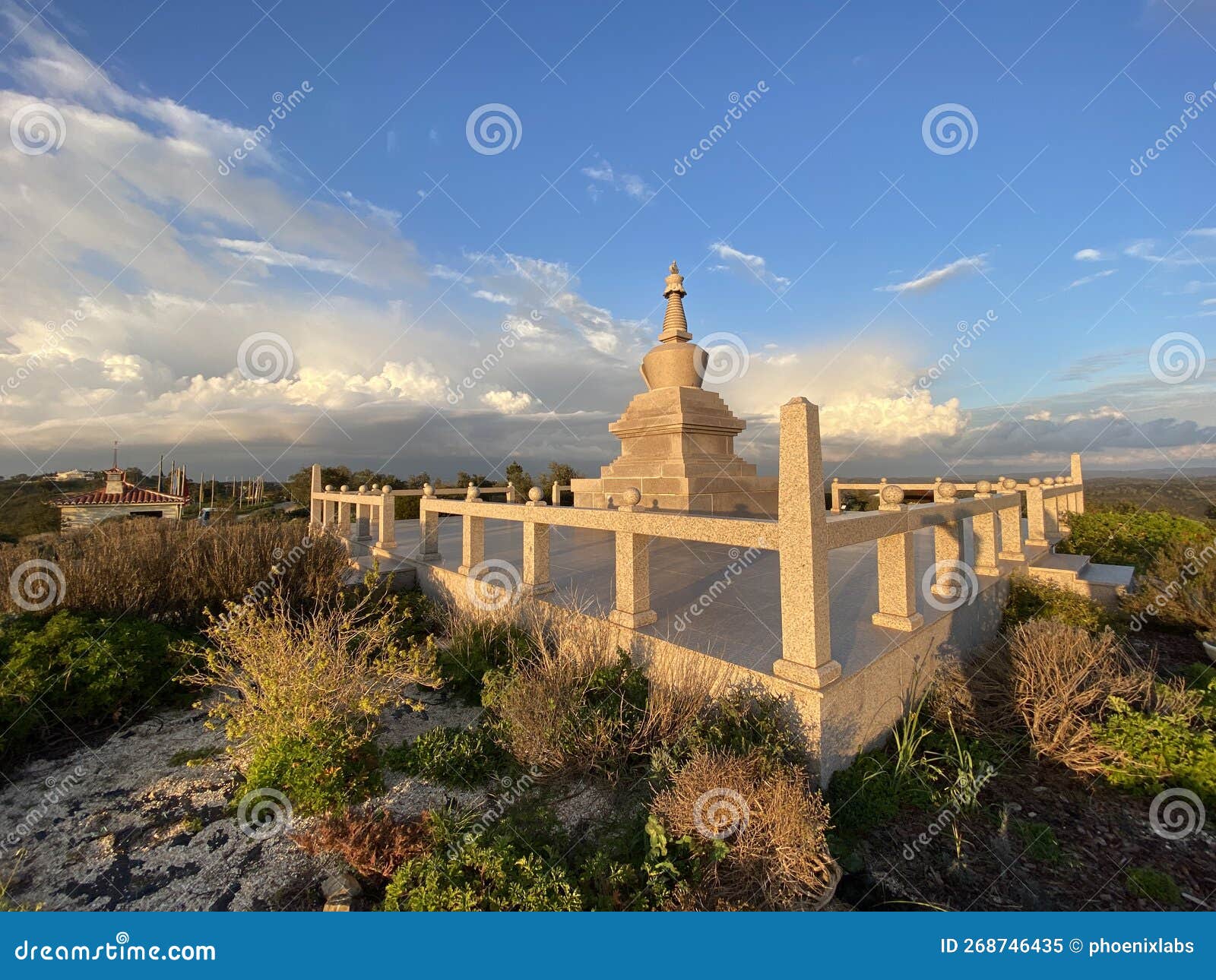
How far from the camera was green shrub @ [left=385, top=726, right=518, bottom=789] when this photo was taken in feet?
13.1

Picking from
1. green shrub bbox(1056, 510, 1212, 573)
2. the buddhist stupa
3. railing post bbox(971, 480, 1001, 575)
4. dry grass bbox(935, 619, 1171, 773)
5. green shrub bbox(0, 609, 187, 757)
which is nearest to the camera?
dry grass bbox(935, 619, 1171, 773)

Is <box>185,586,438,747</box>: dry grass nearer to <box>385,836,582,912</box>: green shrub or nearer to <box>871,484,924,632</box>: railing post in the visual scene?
<box>385,836,582,912</box>: green shrub

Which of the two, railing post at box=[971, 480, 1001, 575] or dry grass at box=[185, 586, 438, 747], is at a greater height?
railing post at box=[971, 480, 1001, 575]

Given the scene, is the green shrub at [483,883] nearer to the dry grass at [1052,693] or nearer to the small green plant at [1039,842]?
the small green plant at [1039,842]

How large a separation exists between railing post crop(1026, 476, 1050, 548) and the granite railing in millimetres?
1568

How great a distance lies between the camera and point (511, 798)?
369 cm

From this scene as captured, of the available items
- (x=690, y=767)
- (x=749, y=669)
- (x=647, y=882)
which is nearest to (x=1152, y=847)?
(x=749, y=669)

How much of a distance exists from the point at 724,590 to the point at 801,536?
316 centimetres

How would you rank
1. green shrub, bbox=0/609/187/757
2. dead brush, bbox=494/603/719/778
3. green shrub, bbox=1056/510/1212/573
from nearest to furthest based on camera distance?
dead brush, bbox=494/603/719/778
green shrub, bbox=0/609/187/757
green shrub, bbox=1056/510/1212/573

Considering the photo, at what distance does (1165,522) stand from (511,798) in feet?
51.0

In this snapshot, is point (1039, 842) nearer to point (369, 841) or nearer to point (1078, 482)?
point (369, 841)

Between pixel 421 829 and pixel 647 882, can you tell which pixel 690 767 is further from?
pixel 421 829

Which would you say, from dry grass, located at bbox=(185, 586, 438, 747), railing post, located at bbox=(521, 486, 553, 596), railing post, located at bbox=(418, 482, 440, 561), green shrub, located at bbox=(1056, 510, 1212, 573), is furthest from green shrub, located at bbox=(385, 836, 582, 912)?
green shrub, located at bbox=(1056, 510, 1212, 573)

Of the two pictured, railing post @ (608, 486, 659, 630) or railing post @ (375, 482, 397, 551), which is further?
railing post @ (375, 482, 397, 551)
